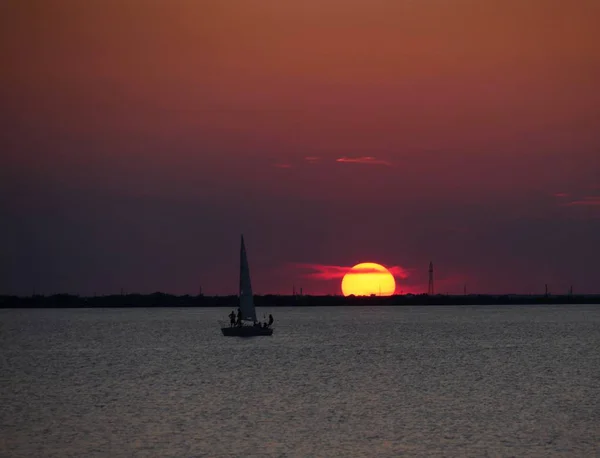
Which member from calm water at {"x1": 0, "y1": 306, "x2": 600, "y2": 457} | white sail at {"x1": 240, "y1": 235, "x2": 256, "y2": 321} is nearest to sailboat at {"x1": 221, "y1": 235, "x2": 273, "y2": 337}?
white sail at {"x1": 240, "y1": 235, "x2": 256, "y2": 321}

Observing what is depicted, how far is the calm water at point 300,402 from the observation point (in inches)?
1998

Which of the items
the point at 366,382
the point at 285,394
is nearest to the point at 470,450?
the point at 285,394

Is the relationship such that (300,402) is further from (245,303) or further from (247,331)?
(247,331)

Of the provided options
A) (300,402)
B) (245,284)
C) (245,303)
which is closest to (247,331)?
(245,303)

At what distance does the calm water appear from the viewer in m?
50.8

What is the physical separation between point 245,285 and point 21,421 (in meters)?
62.7

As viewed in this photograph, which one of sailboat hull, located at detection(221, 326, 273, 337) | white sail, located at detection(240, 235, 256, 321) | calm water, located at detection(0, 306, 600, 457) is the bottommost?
calm water, located at detection(0, 306, 600, 457)

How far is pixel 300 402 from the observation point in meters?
67.9

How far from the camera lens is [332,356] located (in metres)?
114

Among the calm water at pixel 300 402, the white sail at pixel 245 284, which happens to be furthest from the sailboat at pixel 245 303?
the calm water at pixel 300 402

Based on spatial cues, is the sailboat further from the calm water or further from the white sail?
the calm water

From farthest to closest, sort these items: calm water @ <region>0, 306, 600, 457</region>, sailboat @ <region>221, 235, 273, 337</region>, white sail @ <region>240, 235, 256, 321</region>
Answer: sailboat @ <region>221, 235, 273, 337</region>, white sail @ <region>240, 235, 256, 321</region>, calm water @ <region>0, 306, 600, 457</region>

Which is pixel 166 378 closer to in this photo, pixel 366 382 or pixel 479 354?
pixel 366 382

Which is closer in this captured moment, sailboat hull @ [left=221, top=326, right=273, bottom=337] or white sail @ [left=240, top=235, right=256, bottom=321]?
white sail @ [left=240, top=235, right=256, bottom=321]
